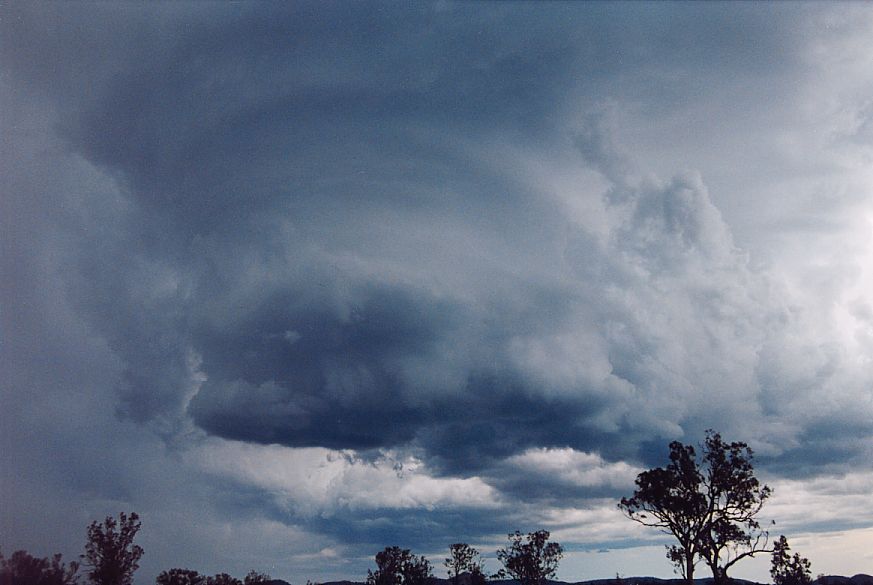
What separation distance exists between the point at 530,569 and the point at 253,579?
5752cm

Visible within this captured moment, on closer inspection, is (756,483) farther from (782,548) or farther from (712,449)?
(782,548)

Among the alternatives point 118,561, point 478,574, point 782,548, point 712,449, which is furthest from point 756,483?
point 478,574

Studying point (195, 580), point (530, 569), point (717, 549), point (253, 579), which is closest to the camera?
point (717, 549)

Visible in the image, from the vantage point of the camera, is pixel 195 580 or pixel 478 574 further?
pixel 478 574

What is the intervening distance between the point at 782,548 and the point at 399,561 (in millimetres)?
103668

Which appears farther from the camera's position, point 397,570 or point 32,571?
point 397,570

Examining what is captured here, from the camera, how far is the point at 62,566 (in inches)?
2872

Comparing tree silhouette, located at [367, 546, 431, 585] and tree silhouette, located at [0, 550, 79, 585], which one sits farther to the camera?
tree silhouette, located at [367, 546, 431, 585]

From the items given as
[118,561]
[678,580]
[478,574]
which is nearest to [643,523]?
[678,580]

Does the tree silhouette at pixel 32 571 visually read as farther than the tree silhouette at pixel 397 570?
No

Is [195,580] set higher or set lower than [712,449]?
lower

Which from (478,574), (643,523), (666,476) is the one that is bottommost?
(478,574)

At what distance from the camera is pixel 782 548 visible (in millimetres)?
66125

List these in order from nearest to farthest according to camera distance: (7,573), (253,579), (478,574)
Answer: (7,573) < (253,579) < (478,574)
